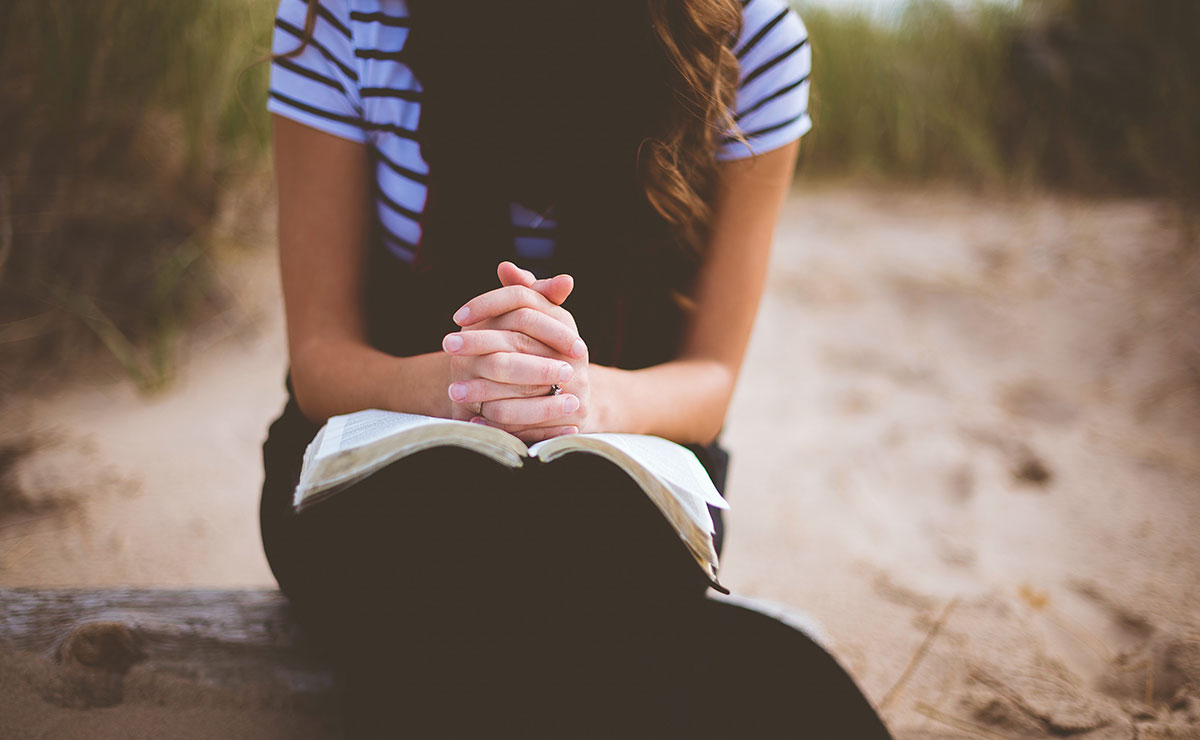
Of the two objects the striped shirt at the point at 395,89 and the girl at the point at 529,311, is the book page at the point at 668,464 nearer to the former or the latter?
the girl at the point at 529,311

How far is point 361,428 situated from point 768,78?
0.77m

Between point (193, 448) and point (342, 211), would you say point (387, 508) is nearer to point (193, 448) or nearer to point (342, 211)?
point (342, 211)

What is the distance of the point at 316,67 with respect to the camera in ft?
3.14

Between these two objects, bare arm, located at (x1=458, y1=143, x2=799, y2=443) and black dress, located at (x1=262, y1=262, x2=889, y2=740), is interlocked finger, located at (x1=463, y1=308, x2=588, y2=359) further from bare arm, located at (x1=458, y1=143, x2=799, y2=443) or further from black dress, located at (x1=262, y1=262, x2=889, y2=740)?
black dress, located at (x1=262, y1=262, x2=889, y2=740)

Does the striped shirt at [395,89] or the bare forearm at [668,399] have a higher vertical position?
the striped shirt at [395,89]

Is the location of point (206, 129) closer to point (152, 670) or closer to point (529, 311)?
point (152, 670)

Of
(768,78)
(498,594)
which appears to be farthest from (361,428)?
(768,78)

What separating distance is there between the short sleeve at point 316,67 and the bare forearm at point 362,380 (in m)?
0.33

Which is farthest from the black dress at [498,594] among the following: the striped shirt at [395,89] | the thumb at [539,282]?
the striped shirt at [395,89]

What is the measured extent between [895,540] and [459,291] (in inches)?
52.1

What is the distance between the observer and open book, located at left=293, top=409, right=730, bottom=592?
2.26 ft

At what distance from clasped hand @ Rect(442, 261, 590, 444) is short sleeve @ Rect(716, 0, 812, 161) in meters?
0.41

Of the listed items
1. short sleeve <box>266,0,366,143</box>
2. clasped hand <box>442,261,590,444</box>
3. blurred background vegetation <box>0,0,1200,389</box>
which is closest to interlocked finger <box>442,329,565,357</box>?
clasped hand <box>442,261,590,444</box>

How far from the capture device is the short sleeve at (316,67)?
0.95 m
